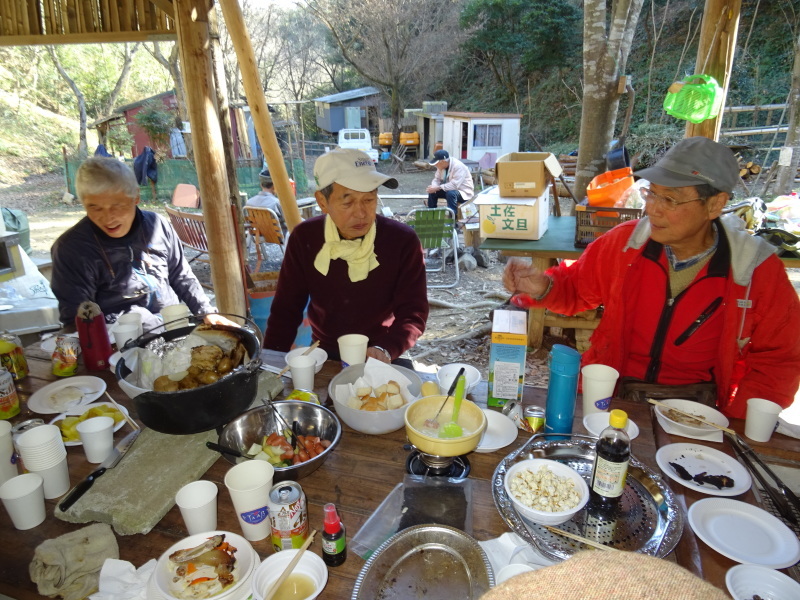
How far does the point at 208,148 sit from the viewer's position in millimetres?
3334

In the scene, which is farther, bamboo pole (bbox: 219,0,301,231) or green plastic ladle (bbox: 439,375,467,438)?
bamboo pole (bbox: 219,0,301,231)

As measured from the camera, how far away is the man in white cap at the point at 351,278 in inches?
101

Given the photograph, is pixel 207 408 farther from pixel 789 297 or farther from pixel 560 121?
pixel 560 121

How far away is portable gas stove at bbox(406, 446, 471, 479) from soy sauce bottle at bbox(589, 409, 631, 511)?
0.38 m

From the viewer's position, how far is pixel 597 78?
203 inches

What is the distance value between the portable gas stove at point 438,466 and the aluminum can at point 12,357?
1.88 metres

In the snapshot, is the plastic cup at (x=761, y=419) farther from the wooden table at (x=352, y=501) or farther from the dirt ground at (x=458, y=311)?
the dirt ground at (x=458, y=311)

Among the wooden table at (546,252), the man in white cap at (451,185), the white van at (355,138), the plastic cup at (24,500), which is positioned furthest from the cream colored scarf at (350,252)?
the white van at (355,138)

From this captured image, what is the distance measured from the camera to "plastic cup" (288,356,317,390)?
1.95 meters

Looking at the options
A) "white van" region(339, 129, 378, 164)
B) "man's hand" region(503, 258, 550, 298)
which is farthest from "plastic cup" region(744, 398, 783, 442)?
"white van" region(339, 129, 378, 164)

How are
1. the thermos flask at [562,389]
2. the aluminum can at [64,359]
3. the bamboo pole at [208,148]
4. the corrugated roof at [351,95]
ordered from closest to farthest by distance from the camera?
the thermos flask at [562,389], the aluminum can at [64,359], the bamboo pole at [208,148], the corrugated roof at [351,95]

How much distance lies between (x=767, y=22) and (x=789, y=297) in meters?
18.7

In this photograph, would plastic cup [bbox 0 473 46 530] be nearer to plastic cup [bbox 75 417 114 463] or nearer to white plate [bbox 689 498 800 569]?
plastic cup [bbox 75 417 114 463]

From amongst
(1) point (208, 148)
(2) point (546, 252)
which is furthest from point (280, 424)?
(2) point (546, 252)
